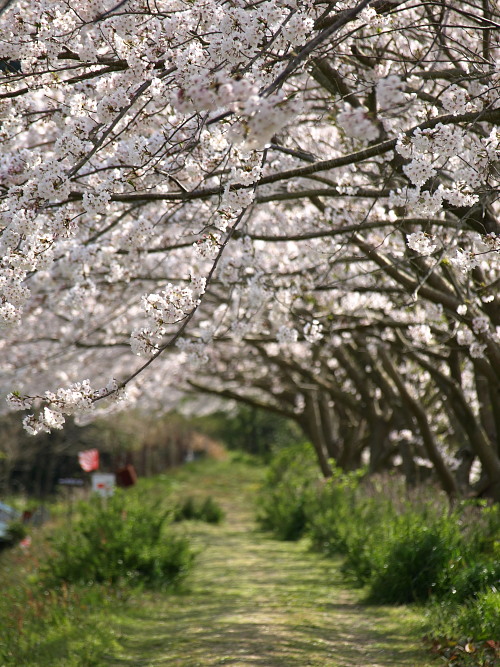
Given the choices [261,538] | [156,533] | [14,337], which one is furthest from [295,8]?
[261,538]

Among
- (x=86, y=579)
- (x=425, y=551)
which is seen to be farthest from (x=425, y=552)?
(x=86, y=579)

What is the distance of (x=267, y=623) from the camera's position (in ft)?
20.7

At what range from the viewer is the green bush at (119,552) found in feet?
27.0

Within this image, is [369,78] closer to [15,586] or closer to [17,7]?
[17,7]

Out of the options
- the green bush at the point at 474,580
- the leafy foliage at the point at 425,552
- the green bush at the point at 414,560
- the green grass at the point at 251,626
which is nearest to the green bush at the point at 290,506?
the leafy foliage at the point at 425,552

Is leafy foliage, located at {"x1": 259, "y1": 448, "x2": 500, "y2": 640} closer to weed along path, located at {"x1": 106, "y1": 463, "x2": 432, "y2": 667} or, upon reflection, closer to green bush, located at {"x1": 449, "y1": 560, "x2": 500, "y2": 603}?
green bush, located at {"x1": 449, "y1": 560, "x2": 500, "y2": 603}

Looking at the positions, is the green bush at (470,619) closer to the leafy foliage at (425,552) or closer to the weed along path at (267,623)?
the leafy foliage at (425,552)

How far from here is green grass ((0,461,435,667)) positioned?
5.40 metres

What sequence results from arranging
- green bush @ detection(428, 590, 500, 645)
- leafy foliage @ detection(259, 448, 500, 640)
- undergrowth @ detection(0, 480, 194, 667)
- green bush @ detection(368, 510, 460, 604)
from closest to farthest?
green bush @ detection(428, 590, 500, 645)
leafy foliage @ detection(259, 448, 500, 640)
undergrowth @ detection(0, 480, 194, 667)
green bush @ detection(368, 510, 460, 604)

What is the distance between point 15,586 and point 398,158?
651 centimetres

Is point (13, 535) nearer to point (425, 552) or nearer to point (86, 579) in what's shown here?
point (86, 579)

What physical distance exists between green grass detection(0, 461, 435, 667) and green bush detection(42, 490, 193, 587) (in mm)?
331

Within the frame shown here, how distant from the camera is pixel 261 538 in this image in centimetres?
1302

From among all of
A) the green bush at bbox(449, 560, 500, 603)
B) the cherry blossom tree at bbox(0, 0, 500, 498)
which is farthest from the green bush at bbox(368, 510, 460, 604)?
the cherry blossom tree at bbox(0, 0, 500, 498)
